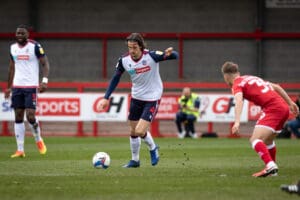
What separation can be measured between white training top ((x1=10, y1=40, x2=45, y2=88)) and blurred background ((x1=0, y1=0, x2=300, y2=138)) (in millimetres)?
17464

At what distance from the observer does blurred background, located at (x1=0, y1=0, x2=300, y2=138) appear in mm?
33656

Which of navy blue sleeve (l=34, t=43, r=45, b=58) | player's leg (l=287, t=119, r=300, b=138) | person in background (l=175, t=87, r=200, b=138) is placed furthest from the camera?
person in background (l=175, t=87, r=200, b=138)

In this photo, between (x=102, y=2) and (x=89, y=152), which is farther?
(x=102, y=2)

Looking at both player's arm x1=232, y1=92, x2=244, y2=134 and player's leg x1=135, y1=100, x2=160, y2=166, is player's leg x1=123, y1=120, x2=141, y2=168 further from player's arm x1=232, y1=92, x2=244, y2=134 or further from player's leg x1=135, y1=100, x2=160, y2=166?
player's arm x1=232, y1=92, x2=244, y2=134

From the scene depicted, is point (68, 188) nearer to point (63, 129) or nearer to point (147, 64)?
point (147, 64)

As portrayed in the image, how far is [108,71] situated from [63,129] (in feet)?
21.6

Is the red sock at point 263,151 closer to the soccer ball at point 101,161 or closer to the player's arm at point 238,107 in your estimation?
the player's arm at point 238,107

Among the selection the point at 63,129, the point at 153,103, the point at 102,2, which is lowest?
the point at 63,129

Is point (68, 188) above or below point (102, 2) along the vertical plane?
below

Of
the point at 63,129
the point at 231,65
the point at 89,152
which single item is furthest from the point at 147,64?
the point at 63,129

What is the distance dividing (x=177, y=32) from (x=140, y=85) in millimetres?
20145

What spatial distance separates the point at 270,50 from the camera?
33.9m

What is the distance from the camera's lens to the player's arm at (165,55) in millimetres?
13469

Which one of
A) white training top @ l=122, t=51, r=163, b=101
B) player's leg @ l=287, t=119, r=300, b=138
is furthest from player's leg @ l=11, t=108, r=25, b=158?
player's leg @ l=287, t=119, r=300, b=138
